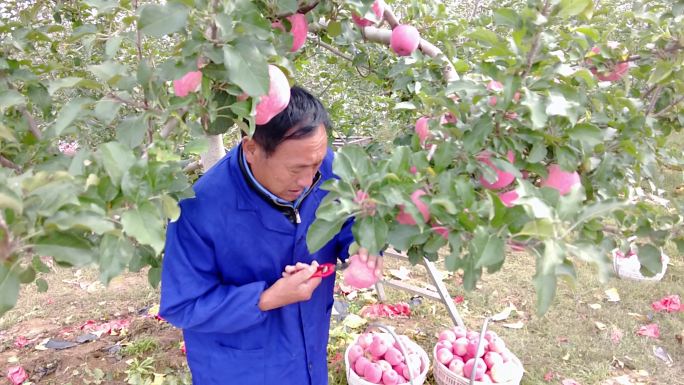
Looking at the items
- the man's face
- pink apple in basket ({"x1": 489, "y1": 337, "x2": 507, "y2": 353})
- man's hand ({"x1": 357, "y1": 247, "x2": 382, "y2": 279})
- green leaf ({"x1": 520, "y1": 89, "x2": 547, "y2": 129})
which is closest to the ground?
pink apple in basket ({"x1": 489, "y1": 337, "x2": 507, "y2": 353})

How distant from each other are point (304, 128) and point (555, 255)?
0.66m

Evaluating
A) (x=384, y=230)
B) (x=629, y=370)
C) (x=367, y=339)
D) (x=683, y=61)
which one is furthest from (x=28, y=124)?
(x=629, y=370)

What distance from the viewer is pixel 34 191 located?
594 millimetres

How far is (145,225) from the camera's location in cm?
65

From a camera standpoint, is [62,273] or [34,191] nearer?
[34,191]

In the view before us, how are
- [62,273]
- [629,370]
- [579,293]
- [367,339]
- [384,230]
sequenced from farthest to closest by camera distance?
[62,273] < [579,293] < [629,370] < [367,339] < [384,230]

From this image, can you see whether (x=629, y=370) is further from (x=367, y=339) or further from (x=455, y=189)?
(x=455, y=189)

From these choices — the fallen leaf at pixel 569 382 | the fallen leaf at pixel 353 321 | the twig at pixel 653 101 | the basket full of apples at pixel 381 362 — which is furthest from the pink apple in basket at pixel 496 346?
the twig at pixel 653 101

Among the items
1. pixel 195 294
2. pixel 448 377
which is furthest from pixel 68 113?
pixel 448 377

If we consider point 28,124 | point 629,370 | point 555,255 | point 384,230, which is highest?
point 555,255

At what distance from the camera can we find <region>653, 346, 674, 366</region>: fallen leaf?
2.68 metres

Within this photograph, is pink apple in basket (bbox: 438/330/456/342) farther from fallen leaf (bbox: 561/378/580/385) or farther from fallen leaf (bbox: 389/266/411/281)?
fallen leaf (bbox: 389/266/411/281)

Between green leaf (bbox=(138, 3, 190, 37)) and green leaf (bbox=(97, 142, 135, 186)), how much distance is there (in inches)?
6.9

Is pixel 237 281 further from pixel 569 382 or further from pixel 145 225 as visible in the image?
pixel 569 382
